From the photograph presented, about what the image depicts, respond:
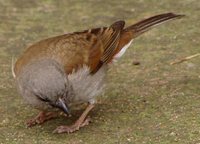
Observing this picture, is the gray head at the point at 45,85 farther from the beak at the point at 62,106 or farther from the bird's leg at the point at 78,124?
the bird's leg at the point at 78,124

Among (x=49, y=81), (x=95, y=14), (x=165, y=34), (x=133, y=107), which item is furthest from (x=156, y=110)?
(x=95, y=14)

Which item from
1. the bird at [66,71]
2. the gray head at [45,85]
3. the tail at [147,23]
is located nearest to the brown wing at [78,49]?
the bird at [66,71]

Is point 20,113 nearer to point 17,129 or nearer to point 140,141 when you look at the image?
point 17,129

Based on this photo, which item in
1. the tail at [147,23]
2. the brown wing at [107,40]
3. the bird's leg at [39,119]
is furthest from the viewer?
the tail at [147,23]

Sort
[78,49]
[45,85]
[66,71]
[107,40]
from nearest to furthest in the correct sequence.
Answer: [45,85] < [66,71] < [78,49] < [107,40]

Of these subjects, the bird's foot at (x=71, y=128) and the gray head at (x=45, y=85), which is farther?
the bird's foot at (x=71, y=128)

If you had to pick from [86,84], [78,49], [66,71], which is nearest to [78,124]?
[86,84]

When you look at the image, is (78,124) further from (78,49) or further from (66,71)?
(78,49)

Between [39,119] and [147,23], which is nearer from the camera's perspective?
[39,119]
